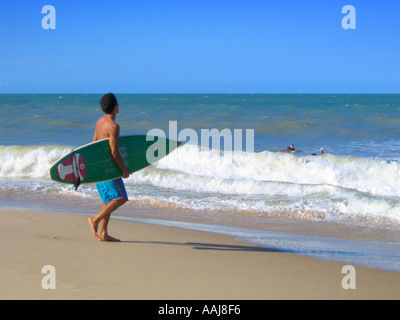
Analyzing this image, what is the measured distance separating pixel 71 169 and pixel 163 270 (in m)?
1.69

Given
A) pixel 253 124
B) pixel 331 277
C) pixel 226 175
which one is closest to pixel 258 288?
pixel 331 277

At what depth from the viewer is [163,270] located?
3793mm

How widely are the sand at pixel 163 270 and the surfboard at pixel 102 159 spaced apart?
66 centimetres

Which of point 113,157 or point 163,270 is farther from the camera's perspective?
point 113,157

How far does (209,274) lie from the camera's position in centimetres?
374

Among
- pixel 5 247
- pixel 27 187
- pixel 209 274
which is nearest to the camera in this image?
pixel 209 274

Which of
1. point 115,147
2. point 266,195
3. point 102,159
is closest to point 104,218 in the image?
point 102,159

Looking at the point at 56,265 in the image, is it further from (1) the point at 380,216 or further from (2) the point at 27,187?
(2) the point at 27,187

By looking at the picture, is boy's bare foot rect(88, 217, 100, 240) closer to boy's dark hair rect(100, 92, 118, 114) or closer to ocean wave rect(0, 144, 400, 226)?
boy's dark hair rect(100, 92, 118, 114)

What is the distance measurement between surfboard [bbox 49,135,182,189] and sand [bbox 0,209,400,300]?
655mm

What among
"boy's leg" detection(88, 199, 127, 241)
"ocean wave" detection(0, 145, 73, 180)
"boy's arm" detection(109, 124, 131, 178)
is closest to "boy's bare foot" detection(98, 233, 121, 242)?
"boy's leg" detection(88, 199, 127, 241)

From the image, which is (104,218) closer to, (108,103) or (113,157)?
(113,157)

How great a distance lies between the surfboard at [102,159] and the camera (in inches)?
175
